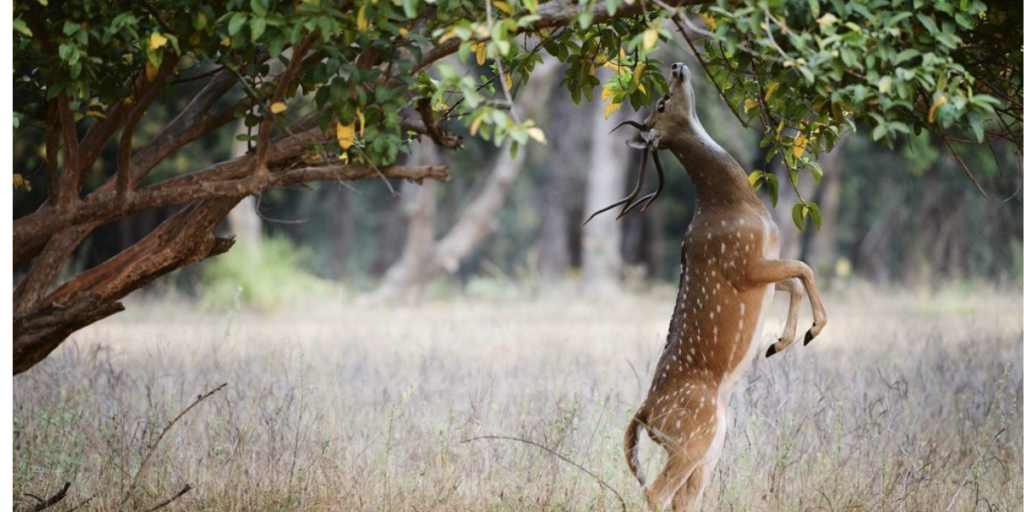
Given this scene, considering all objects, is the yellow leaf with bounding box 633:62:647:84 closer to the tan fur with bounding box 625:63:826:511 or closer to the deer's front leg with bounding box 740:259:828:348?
the tan fur with bounding box 625:63:826:511

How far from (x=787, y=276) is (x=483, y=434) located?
2.26 m

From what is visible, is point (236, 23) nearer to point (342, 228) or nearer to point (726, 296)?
point (726, 296)

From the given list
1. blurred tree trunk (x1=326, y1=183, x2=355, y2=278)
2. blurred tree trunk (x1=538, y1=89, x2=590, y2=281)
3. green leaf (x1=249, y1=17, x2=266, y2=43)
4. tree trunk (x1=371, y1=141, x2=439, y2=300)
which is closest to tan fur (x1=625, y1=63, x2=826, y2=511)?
green leaf (x1=249, y1=17, x2=266, y2=43)

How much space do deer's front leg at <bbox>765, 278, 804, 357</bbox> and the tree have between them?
319mm

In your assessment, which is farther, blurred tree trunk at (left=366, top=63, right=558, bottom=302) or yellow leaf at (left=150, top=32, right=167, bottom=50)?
blurred tree trunk at (left=366, top=63, right=558, bottom=302)

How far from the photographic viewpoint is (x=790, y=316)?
457 cm

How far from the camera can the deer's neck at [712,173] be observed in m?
4.61

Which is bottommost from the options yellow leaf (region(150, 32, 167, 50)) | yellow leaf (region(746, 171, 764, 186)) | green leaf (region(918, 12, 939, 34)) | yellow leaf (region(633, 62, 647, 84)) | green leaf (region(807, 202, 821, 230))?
green leaf (region(807, 202, 821, 230))

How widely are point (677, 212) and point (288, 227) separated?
416 inches

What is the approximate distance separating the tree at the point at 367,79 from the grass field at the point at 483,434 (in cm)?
102

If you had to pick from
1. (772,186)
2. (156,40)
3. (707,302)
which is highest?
(156,40)

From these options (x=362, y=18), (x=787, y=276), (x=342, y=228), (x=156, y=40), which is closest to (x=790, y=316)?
(x=787, y=276)

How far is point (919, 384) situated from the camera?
24.8 feet

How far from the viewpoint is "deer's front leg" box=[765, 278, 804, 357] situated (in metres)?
4.46
